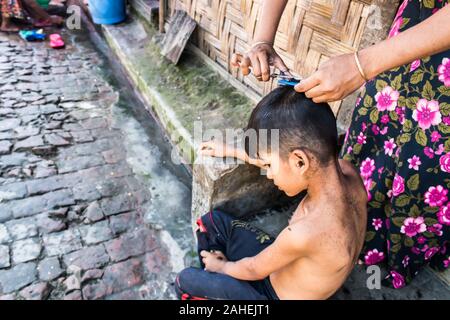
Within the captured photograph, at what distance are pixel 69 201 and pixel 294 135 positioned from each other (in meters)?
2.10

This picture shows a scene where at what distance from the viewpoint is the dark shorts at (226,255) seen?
6.66 ft

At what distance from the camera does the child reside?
1601mm

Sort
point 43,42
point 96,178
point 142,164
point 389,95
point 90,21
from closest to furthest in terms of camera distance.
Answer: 1. point 389,95
2. point 96,178
3. point 142,164
4. point 43,42
5. point 90,21

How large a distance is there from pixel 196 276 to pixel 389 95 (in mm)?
1429

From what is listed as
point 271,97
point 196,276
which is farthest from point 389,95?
point 196,276

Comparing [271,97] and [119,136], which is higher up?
[271,97]

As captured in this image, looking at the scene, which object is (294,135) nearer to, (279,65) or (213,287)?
(279,65)

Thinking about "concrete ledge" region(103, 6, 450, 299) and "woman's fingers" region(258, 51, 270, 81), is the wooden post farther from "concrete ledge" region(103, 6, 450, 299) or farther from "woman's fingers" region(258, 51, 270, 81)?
"woman's fingers" region(258, 51, 270, 81)

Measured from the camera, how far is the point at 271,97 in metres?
1.68

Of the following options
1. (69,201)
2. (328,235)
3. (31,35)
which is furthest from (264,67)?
(31,35)

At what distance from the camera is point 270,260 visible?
181 cm
